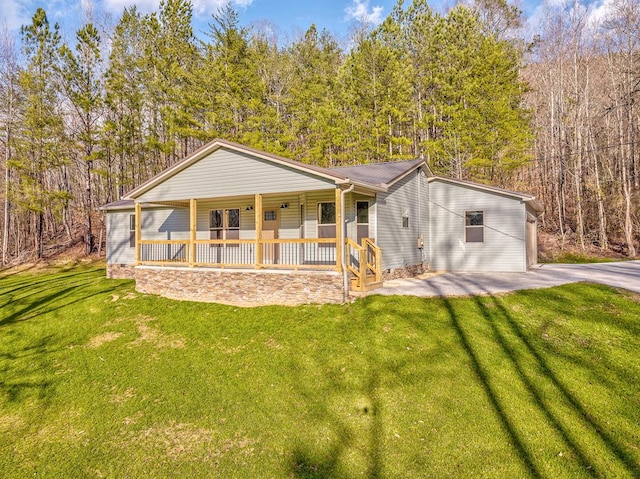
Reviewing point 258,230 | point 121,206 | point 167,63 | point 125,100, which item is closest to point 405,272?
point 258,230

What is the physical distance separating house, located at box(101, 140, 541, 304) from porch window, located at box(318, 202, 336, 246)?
0.10 feet

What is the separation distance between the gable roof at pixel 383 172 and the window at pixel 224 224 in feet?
13.3

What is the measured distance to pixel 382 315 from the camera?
7.64 m

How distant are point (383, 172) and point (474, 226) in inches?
162

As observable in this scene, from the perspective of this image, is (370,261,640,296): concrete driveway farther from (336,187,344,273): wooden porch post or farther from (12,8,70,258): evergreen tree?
(12,8,70,258): evergreen tree

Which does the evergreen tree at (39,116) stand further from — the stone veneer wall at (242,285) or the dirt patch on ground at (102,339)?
the dirt patch on ground at (102,339)

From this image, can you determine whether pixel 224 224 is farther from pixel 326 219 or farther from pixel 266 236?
pixel 326 219

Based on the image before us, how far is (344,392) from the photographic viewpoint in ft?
17.8

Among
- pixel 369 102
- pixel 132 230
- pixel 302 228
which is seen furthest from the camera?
pixel 369 102

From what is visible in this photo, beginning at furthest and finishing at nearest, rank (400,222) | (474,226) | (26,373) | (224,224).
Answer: (224,224) < (474,226) < (400,222) < (26,373)

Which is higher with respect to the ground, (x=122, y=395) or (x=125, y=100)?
(x=125, y=100)

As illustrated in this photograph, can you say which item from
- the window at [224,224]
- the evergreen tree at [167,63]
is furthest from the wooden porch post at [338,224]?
the evergreen tree at [167,63]

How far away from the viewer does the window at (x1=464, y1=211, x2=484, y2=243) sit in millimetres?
12930

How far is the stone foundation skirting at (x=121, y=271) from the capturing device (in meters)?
14.7
